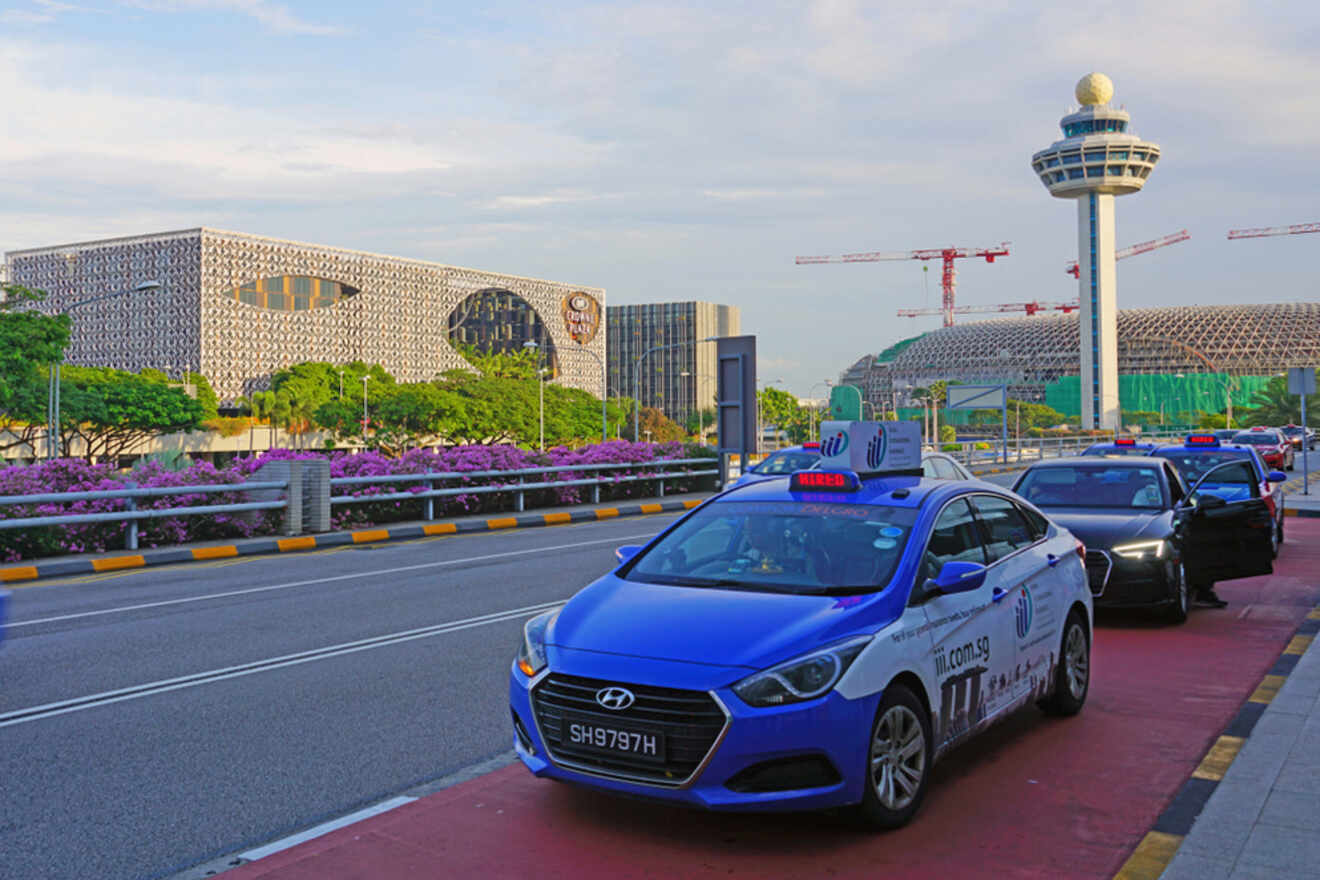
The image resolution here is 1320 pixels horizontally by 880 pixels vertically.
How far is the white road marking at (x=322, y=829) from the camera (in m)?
4.86

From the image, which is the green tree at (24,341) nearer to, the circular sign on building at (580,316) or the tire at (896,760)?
the tire at (896,760)

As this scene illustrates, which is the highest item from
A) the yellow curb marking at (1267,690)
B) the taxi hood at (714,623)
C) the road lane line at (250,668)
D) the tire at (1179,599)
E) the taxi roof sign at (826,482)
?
the taxi roof sign at (826,482)

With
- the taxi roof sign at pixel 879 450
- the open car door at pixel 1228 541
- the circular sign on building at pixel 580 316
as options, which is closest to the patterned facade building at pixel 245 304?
the circular sign on building at pixel 580 316

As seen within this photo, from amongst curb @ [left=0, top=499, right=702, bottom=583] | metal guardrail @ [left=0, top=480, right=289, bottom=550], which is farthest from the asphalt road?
metal guardrail @ [left=0, top=480, right=289, bottom=550]

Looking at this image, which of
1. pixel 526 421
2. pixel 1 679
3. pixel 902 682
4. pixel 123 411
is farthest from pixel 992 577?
pixel 526 421

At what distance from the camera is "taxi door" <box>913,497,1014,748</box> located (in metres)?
5.44

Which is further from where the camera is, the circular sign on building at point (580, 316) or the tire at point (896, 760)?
the circular sign on building at point (580, 316)

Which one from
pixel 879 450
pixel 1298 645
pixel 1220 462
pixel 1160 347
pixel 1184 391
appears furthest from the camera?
pixel 1160 347

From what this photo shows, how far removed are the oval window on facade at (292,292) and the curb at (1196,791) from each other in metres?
126

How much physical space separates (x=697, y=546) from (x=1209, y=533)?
274 inches

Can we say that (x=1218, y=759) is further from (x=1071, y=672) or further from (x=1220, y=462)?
(x=1220, y=462)

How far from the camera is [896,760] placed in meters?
5.06

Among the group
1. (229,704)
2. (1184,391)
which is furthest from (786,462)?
(1184,391)

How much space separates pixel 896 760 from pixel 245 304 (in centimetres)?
12798
